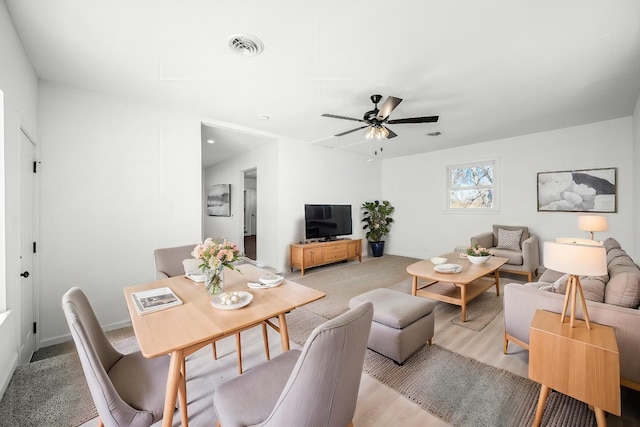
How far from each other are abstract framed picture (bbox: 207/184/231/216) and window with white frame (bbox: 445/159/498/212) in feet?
17.3

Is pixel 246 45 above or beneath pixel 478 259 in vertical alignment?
above

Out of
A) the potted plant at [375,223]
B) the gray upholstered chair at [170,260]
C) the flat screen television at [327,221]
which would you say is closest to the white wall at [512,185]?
the potted plant at [375,223]

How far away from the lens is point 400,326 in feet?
6.55

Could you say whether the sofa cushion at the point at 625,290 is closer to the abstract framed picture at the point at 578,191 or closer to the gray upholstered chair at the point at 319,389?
the gray upholstered chair at the point at 319,389

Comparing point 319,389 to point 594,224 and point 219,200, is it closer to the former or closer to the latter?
point 594,224

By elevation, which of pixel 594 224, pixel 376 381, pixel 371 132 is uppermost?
pixel 371 132

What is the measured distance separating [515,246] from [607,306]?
343cm

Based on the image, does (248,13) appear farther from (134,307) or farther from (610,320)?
(610,320)

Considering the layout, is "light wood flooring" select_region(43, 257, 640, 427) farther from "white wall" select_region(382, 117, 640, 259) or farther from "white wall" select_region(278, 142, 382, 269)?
"white wall" select_region(382, 117, 640, 259)

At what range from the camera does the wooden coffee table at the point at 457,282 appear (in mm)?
2812

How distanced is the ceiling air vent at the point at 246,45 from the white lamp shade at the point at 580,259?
2.56 m

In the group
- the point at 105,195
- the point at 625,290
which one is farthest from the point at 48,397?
the point at 625,290

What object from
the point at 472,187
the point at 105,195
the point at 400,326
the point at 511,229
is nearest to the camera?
the point at 400,326

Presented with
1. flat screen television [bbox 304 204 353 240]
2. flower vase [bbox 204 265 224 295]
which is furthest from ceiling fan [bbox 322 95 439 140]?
flat screen television [bbox 304 204 353 240]
